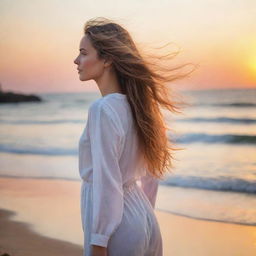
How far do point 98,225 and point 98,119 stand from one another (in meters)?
0.29

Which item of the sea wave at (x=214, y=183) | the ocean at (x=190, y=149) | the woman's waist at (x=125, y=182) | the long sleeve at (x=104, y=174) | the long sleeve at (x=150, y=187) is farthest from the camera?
the sea wave at (x=214, y=183)

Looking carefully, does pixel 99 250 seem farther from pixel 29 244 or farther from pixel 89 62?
pixel 29 244

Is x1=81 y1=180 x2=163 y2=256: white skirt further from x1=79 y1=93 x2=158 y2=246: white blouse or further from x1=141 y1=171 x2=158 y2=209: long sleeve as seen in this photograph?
x1=141 y1=171 x2=158 y2=209: long sleeve

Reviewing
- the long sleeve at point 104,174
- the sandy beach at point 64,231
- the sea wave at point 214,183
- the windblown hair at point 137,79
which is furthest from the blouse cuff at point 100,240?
the sea wave at point 214,183

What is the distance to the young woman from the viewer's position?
4.65ft

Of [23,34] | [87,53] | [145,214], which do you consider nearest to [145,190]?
[145,214]

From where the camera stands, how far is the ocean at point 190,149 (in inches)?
174

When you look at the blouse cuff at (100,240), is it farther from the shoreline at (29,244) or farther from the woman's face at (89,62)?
the shoreline at (29,244)

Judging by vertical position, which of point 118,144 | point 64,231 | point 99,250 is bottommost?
point 64,231

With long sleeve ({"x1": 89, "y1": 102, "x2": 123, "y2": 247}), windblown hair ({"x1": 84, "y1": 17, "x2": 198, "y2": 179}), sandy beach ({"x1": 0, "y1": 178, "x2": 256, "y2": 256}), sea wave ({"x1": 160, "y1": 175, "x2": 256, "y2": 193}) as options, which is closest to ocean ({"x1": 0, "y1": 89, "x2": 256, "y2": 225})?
sea wave ({"x1": 160, "y1": 175, "x2": 256, "y2": 193})

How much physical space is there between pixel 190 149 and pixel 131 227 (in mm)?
6057

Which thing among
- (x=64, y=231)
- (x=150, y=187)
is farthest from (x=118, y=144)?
(x=64, y=231)

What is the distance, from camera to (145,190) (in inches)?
70.7

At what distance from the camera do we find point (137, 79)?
1574 millimetres
